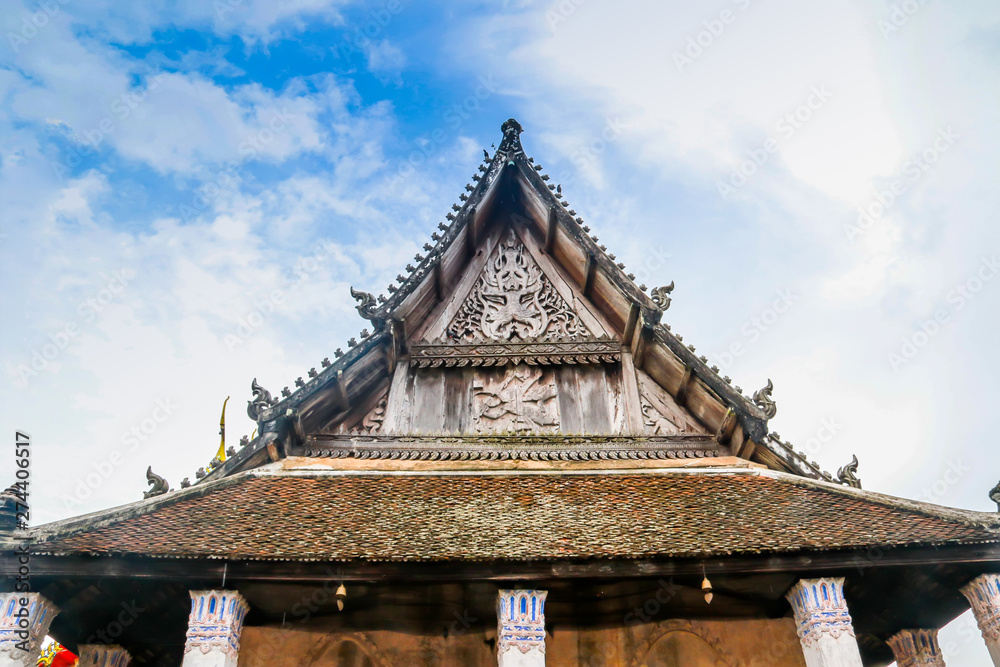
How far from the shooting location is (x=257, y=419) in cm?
945

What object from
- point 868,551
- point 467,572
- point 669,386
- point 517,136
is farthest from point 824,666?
point 517,136

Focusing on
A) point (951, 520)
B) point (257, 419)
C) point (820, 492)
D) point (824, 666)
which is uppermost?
point (257, 419)

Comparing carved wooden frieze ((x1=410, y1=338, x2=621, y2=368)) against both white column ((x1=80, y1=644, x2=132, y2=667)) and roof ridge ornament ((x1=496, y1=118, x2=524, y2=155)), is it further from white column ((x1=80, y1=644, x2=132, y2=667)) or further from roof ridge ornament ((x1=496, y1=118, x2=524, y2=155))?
white column ((x1=80, y1=644, x2=132, y2=667))

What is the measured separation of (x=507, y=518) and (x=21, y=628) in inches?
184

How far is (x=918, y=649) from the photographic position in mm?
8086

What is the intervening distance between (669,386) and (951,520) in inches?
166

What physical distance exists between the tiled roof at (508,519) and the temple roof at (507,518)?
0.02 m

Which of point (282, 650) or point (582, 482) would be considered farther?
point (582, 482)

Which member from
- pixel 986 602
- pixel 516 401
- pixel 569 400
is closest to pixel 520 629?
pixel 986 602

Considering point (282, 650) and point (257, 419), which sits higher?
point (257, 419)

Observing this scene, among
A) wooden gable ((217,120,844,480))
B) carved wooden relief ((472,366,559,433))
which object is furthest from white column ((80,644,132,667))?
carved wooden relief ((472,366,559,433))

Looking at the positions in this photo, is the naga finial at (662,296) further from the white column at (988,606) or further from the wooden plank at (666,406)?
the white column at (988,606)

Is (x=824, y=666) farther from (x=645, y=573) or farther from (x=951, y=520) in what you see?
(x=951, y=520)

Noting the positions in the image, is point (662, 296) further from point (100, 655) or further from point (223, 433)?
point (223, 433)
